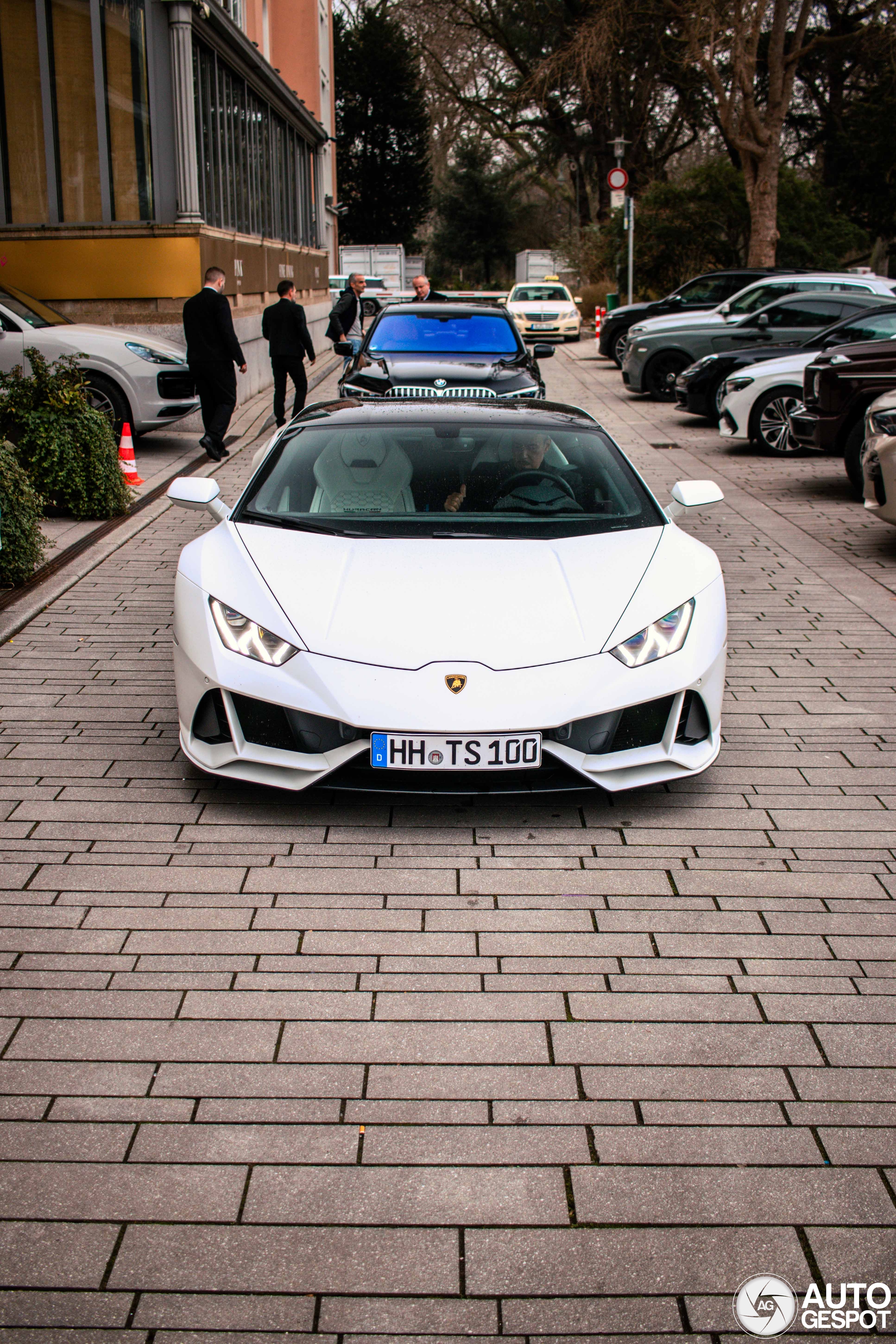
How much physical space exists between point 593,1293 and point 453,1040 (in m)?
0.88

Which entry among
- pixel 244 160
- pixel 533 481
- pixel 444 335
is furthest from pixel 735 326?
pixel 533 481

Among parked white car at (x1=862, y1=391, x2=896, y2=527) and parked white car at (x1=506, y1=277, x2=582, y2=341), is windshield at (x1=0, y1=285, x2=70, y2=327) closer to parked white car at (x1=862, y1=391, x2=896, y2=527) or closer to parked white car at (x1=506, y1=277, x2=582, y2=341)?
parked white car at (x1=862, y1=391, x2=896, y2=527)

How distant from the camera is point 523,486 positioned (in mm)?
5523

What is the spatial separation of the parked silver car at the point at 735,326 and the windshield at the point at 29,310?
858 cm

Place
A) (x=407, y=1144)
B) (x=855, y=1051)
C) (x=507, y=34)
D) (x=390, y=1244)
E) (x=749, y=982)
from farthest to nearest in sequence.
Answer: (x=507, y=34)
(x=749, y=982)
(x=855, y=1051)
(x=407, y=1144)
(x=390, y=1244)

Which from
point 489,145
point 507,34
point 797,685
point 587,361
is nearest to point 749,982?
point 797,685

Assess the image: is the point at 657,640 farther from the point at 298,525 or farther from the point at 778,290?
the point at 778,290

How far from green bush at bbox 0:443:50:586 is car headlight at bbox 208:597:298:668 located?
338 cm

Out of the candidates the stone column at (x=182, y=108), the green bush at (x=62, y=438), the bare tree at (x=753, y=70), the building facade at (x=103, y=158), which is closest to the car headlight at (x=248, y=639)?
the green bush at (x=62, y=438)

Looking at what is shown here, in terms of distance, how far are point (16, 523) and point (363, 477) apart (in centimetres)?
304

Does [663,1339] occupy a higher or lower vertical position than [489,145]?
lower

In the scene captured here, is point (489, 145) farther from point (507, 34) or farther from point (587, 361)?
point (587, 361)

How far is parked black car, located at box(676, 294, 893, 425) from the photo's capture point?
14.5m

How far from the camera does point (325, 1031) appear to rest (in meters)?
3.24
